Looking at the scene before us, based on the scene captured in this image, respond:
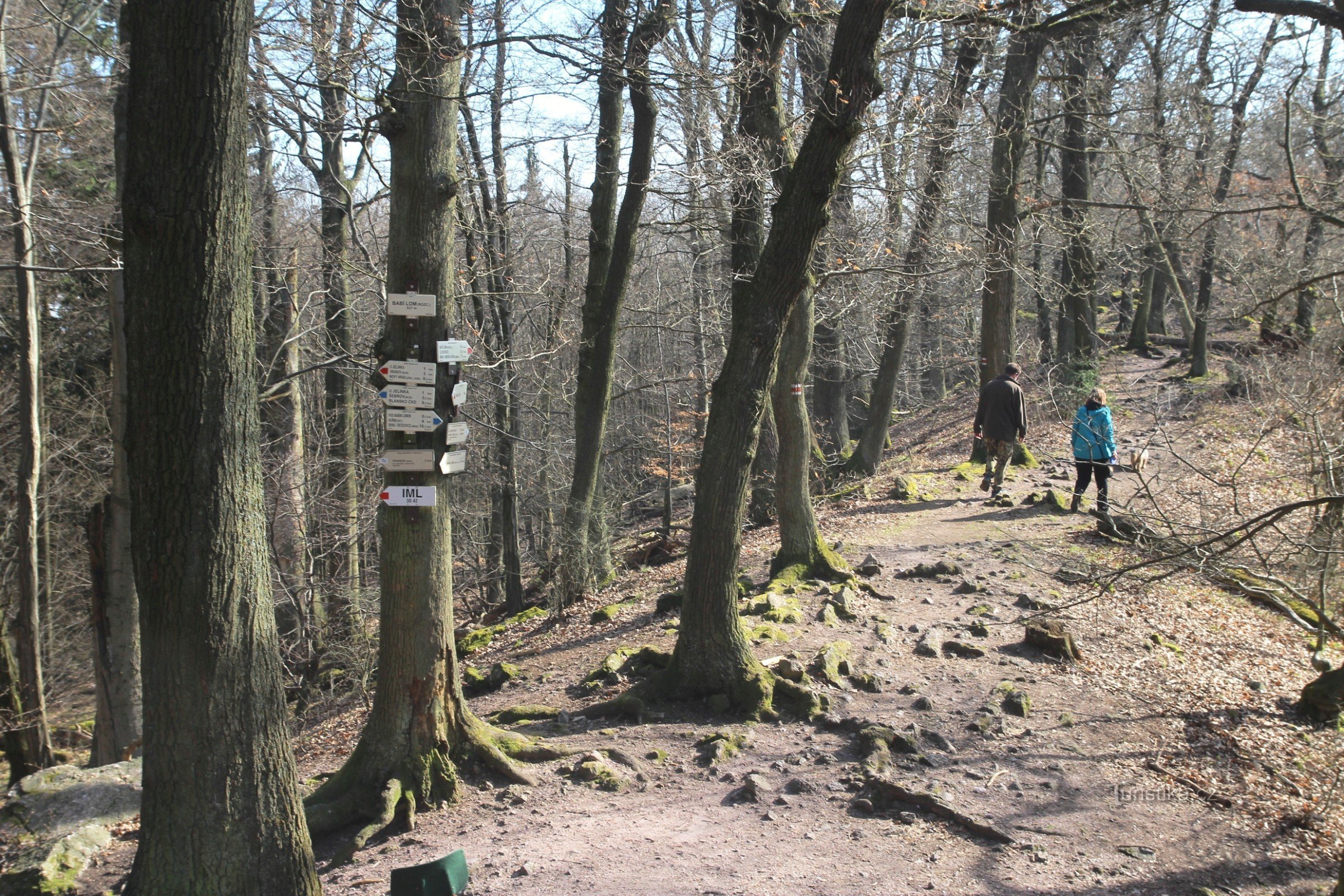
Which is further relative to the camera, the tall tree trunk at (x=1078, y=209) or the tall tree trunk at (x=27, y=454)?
the tall tree trunk at (x=1078, y=209)

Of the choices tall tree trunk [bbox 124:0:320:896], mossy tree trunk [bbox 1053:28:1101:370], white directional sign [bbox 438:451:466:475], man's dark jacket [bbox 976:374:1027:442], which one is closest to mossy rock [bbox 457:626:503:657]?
white directional sign [bbox 438:451:466:475]

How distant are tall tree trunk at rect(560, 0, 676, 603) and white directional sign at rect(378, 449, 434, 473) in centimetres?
705

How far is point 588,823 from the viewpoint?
4.99 meters

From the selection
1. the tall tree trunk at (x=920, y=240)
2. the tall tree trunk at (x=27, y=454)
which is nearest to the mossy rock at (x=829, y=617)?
the tall tree trunk at (x=920, y=240)

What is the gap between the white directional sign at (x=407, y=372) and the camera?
16.5 ft

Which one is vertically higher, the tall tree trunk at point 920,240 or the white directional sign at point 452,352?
the tall tree trunk at point 920,240

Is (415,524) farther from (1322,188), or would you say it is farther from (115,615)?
(1322,188)

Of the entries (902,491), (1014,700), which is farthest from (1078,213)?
(1014,700)

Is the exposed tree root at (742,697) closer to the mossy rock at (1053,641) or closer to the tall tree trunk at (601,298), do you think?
the mossy rock at (1053,641)

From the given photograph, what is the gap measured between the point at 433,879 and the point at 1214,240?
19442mm

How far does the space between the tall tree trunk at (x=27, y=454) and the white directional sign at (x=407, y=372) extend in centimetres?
687

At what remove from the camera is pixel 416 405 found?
16.6ft

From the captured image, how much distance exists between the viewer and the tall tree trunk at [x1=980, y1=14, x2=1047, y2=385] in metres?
13.5

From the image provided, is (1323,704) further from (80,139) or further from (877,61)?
(80,139)
